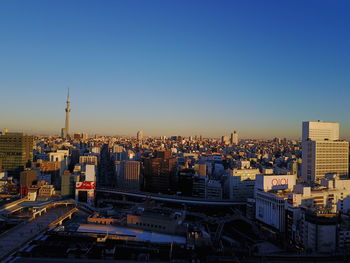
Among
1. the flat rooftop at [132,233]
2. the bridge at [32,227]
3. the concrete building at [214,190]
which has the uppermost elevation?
the concrete building at [214,190]

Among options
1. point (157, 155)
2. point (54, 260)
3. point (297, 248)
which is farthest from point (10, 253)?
point (157, 155)

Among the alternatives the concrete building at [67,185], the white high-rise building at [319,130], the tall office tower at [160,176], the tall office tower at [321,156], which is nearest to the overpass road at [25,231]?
the concrete building at [67,185]

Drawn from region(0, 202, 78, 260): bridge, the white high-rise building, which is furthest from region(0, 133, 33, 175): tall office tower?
the white high-rise building

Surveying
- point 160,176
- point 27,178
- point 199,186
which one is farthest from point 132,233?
point 160,176

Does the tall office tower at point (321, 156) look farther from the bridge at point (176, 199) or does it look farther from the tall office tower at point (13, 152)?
the tall office tower at point (13, 152)

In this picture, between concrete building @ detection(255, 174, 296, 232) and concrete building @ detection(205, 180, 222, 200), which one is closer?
concrete building @ detection(255, 174, 296, 232)

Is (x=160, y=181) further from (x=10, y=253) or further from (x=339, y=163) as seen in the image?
(x=10, y=253)

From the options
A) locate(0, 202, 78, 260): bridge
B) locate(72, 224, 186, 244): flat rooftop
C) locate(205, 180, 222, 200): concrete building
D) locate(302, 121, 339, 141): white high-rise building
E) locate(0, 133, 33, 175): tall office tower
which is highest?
locate(302, 121, 339, 141): white high-rise building

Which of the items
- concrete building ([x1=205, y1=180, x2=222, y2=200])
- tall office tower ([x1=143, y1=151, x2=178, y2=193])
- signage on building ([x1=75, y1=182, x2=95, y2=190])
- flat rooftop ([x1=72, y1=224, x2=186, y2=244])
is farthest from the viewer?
tall office tower ([x1=143, y1=151, x2=178, y2=193])

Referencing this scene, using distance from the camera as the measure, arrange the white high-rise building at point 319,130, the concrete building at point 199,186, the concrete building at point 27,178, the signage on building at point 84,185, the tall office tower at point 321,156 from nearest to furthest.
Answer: the signage on building at point 84,185 < the concrete building at point 27,178 < the tall office tower at point 321,156 < the concrete building at point 199,186 < the white high-rise building at point 319,130

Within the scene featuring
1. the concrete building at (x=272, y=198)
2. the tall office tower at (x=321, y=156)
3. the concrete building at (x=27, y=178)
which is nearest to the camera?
the concrete building at (x=272, y=198)

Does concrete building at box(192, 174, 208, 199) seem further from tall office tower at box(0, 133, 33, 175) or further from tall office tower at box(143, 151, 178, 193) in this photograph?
tall office tower at box(0, 133, 33, 175)
